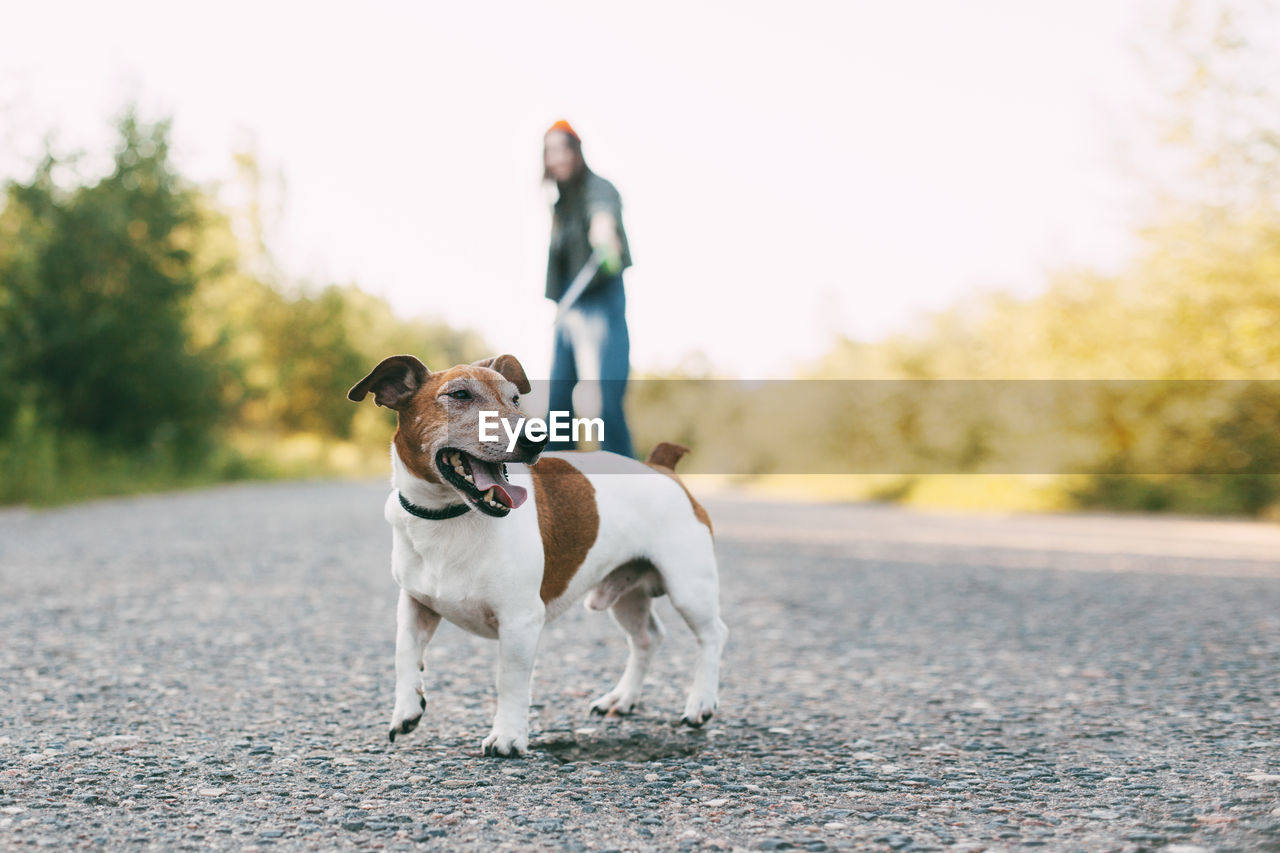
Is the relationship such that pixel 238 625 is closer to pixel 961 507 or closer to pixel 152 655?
pixel 152 655

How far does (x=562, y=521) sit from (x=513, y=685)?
1.67ft

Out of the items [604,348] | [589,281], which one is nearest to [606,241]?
[589,281]

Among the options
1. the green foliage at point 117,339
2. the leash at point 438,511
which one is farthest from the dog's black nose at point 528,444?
the green foliage at point 117,339

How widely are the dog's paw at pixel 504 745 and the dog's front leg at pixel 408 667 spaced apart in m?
0.22

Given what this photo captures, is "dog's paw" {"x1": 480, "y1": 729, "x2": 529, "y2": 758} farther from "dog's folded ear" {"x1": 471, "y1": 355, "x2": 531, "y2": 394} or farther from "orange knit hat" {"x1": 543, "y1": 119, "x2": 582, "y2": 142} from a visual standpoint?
"orange knit hat" {"x1": 543, "y1": 119, "x2": 582, "y2": 142}

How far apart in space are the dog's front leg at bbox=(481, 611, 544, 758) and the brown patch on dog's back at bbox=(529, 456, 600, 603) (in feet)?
0.64

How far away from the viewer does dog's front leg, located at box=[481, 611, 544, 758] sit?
3.04 meters

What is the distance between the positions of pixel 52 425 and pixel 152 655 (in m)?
13.3

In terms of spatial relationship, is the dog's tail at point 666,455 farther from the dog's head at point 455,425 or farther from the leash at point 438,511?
the leash at point 438,511

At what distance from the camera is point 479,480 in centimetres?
287

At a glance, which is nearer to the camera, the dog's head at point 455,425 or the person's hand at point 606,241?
the dog's head at point 455,425

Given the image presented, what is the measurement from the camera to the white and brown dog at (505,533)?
2.90 metres

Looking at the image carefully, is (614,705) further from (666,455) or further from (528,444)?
(528,444)

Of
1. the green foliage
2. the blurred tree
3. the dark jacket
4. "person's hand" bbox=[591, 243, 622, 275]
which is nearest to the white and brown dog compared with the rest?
"person's hand" bbox=[591, 243, 622, 275]
